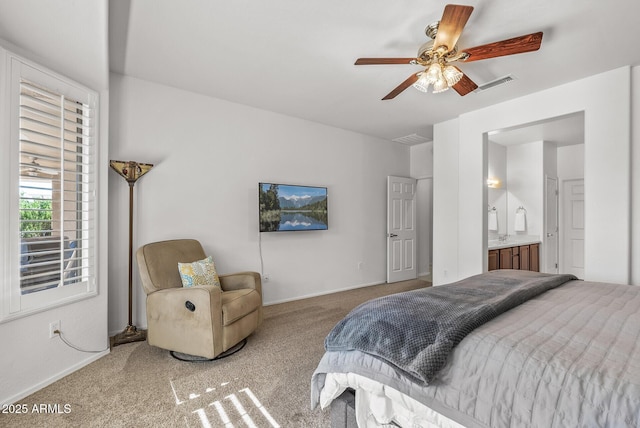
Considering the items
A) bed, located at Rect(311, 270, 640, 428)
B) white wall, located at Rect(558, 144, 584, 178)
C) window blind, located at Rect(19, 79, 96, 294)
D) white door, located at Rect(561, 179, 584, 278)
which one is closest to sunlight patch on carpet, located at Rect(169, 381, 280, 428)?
bed, located at Rect(311, 270, 640, 428)

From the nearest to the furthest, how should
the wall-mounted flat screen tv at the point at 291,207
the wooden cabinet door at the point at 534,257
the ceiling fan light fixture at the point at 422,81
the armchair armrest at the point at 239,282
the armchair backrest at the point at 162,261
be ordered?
the ceiling fan light fixture at the point at 422,81
the armchair backrest at the point at 162,261
the armchair armrest at the point at 239,282
the wall-mounted flat screen tv at the point at 291,207
the wooden cabinet door at the point at 534,257

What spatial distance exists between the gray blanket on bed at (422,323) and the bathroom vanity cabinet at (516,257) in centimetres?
255

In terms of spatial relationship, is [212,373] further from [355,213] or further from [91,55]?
[355,213]

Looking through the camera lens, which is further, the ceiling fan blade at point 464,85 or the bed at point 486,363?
the ceiling fan blade at point 464,85

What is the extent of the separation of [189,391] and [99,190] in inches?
70.5

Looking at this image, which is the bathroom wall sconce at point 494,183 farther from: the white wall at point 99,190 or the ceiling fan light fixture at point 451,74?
the white wall at point 99,190

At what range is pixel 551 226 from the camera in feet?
17.8

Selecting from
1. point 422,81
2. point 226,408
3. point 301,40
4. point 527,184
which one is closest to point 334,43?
point 301,40

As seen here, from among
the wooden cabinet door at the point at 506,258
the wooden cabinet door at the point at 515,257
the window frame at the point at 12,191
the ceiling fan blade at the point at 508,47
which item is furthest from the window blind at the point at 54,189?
the wooden cabinet door at the point at 515,257

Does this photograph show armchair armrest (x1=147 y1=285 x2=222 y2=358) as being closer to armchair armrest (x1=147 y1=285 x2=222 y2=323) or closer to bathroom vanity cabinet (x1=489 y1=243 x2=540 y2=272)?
armchair armrest (x1=147 y1=285 x2=222 y2=323)

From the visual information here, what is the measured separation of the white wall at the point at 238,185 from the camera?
3057mm

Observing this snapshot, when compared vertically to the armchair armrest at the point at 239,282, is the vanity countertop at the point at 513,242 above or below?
above

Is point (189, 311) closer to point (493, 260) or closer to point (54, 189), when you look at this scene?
point (54, 189)

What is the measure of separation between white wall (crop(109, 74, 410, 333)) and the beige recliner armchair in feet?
1.77
